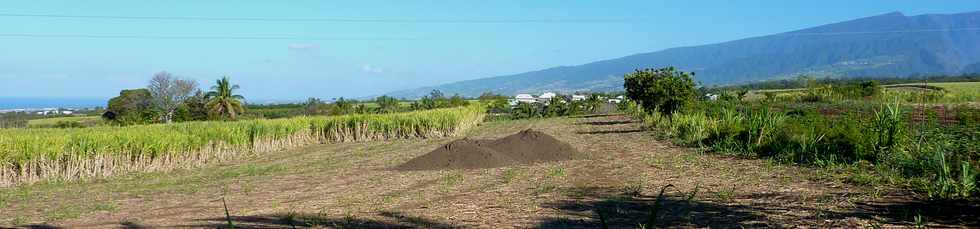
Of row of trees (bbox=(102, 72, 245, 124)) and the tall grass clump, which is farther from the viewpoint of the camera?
row of trees (bbox=(102, 72, 245, 124))

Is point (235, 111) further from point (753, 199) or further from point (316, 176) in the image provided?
point (753, 199)

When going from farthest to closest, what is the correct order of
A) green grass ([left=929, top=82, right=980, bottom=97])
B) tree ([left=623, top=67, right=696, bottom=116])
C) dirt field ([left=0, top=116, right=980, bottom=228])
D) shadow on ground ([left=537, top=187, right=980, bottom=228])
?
1. green grass ([left=929, top=82, right=980, bottom=97])
2. tree ([left=623, top=67, right=696, bottom=116])
3. dirt field ([left=0, top=116, right=980, bottom=228])
4. shadow on ground ([left=537, top=187, right=980, bottom=228])

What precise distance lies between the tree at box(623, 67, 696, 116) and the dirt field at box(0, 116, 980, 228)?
287 inches

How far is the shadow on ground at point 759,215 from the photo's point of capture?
6.22 metres

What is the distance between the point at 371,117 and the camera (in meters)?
27.2

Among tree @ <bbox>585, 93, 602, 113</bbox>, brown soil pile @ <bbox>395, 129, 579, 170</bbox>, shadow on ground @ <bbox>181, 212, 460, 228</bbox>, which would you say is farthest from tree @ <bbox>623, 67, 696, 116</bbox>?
tree @ <bbox>585, 93, 602, 113</bbox>

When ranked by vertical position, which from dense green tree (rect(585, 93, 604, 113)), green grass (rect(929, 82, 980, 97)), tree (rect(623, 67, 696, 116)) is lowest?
dense green tree (rect(585, 93, 604, 113))

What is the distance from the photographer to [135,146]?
625 inches

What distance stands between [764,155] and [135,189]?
9930mm

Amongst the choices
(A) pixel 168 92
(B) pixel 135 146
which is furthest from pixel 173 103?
(B) pixel 135 146

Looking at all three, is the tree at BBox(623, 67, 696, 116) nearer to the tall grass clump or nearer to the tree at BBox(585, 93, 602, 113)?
the tall grass clump

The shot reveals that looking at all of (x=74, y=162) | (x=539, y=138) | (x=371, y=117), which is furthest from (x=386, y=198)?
(x=371, y=117)

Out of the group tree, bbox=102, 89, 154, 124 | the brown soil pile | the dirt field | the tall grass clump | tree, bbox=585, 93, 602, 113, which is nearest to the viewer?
the dirt field

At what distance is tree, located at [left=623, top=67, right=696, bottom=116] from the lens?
22.1m
